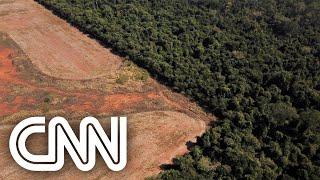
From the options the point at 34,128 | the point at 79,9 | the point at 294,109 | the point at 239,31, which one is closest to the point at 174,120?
the point at 294,109

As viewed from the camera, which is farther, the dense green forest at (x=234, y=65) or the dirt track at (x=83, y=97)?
the dirt track at (x=83, y=97)

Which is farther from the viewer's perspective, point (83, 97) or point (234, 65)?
point (234, 65)

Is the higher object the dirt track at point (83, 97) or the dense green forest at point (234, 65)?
the dense green forest at point (234, 65)

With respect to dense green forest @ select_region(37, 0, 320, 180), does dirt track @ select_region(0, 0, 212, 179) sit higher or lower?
lower

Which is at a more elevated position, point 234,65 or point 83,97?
point 234,65
